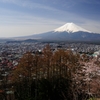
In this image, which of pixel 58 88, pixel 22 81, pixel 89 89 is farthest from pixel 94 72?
pixel 22 81

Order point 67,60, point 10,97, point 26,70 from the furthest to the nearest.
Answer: point 67,60
point 26,70
point 10,97

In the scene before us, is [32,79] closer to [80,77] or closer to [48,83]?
[48,83]

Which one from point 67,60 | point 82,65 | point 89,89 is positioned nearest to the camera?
point 89,89

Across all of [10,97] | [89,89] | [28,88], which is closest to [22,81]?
[28,88]

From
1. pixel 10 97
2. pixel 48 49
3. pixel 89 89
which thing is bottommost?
pixel 10 97

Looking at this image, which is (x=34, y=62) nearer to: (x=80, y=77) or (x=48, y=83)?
(x=48, y=83)

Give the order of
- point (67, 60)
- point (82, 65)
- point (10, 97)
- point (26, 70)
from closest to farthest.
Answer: point (10, 97) → point (26, 70) → point (82, 65) → point (67, 60)

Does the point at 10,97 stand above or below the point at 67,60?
below

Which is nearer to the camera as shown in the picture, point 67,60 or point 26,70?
point 26,70

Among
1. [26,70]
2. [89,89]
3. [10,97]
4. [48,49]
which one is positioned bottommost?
[10,97]
